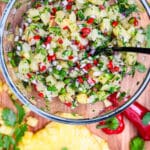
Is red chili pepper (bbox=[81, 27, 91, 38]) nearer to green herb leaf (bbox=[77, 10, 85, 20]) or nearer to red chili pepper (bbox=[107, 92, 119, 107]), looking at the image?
green herb leaf (bbox=[77, 10, 85, 20])

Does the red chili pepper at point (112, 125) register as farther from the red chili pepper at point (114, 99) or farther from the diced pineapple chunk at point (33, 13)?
the diced pineapple chunk at point (33, 13)

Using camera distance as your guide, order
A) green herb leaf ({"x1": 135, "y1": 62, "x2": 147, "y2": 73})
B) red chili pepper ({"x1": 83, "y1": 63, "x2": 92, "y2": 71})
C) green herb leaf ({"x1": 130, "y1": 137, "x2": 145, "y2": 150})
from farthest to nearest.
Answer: green herb leaf ({"x1": 130, "y1": 137, "x2": 145, "y2": 150}) < green herb leaf ({"x1": 135, "y1": 62, "x2": 147, "y2": 73}) < red chili pepper ({"x1": 83, "y1": 63, "x2": 92, "y2": 71})

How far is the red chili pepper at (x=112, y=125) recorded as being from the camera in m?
1.38

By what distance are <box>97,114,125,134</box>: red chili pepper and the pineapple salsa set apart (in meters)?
0.13

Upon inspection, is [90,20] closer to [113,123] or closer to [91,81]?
[91,81]

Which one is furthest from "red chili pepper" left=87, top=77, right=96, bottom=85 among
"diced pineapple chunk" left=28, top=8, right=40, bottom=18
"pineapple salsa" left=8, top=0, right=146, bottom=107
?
"diced pineapple chunk" left=28, top=8, right=40, bottom=18

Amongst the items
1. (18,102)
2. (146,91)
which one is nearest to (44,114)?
(18,102)

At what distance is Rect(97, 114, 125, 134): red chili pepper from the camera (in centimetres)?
138

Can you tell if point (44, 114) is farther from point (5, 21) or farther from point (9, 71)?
point (5, 21)

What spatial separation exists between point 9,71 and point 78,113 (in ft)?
0.82

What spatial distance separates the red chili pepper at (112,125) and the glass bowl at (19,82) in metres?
0.07

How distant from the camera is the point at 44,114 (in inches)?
Result: 51.3

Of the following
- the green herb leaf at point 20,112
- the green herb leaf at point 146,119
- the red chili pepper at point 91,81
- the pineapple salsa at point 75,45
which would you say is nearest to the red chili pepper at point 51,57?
the pineapple salsa at point 75,45

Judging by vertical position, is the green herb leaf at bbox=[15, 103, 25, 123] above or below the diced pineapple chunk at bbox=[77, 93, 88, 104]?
below
